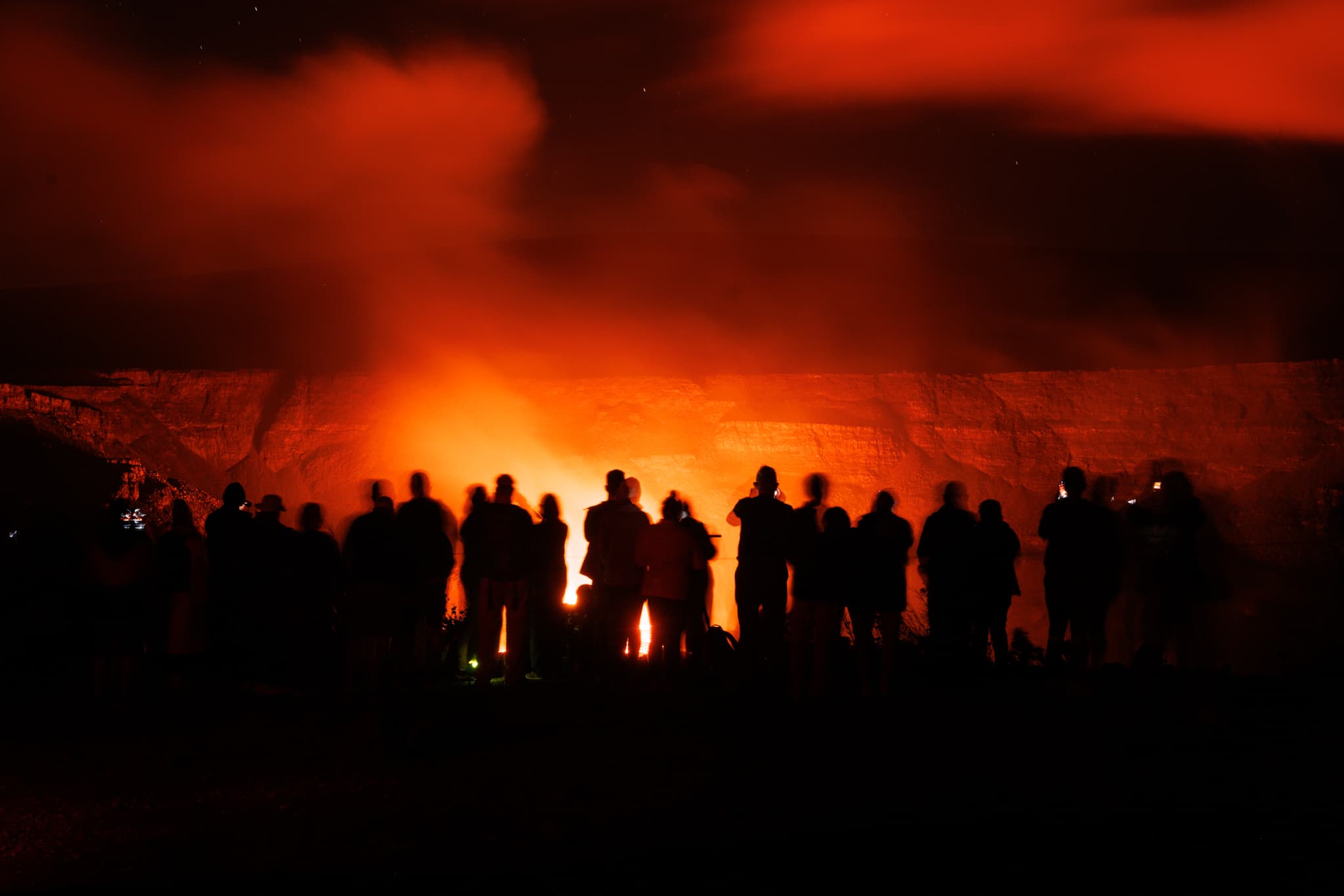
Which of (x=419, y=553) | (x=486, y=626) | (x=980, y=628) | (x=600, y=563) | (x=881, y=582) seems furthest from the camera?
(x=600, y=563)

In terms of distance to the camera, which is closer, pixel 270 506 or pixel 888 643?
pixel 888 643

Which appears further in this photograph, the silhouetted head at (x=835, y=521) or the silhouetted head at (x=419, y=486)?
the silhouetted head at (x=419, y=486)

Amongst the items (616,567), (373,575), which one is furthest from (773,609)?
(373,575)

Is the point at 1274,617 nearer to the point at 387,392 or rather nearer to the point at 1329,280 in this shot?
the point at 387,392

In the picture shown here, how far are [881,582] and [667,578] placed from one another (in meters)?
1.55

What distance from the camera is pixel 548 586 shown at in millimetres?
9234

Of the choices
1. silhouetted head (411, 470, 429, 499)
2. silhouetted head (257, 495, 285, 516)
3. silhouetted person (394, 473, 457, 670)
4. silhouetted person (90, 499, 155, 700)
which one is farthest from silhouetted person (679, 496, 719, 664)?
silhouetted person (90, 499, 155, 700)

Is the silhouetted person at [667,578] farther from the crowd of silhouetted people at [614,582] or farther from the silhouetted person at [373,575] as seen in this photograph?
the silhouetted person at [373,575]

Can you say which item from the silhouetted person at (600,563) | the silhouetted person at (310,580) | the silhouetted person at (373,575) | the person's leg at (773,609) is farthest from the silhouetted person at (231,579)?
the person's leg at (773,609)

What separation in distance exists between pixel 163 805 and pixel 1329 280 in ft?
117

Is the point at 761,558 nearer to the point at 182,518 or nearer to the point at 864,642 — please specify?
the point at 864,642

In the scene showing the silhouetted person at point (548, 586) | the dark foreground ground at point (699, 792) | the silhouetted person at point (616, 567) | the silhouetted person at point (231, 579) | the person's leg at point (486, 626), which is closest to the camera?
the dark foreground ground at point (699, 792)

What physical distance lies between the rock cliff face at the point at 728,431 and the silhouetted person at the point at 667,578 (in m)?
12.6

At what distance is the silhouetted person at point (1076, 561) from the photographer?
27.5 ft
